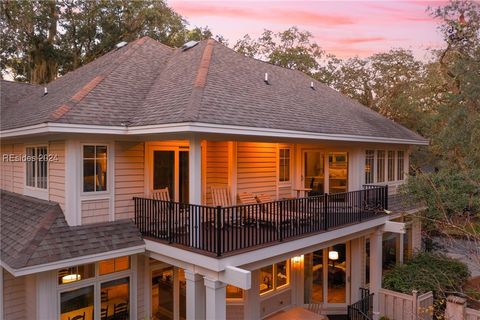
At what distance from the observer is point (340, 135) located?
33.2ft

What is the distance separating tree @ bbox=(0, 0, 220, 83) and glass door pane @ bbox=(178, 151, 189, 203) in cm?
1758

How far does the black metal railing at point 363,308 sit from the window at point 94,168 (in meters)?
7.91

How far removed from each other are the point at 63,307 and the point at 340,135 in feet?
26.2

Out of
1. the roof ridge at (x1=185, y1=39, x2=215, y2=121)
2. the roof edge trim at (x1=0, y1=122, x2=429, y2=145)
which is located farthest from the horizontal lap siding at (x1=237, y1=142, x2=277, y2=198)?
the roof ridge at (x1=185, y1=39, x2=215, y2=121)

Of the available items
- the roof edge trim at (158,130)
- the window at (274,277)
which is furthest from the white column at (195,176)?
the window at (274,277)

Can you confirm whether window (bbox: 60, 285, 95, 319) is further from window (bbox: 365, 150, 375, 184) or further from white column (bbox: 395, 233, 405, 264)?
white column (bbox: 395, 233, 405, 264)

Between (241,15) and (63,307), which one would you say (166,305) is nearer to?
(63,307)

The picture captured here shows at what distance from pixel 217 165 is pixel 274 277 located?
12.8 ft

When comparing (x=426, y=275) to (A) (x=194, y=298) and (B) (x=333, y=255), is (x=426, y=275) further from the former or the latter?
(A) (x=194, y=298)

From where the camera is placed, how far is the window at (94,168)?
749 centimetres

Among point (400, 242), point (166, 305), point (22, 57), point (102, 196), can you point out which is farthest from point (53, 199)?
point (22, 57)

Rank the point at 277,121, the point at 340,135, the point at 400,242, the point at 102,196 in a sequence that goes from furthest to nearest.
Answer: the point at 400,242 < the point at 340,135 < the point at 277,121 < the point at 102,196

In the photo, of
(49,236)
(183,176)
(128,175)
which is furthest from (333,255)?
(49,236)

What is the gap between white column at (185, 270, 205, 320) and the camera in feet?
21.7
